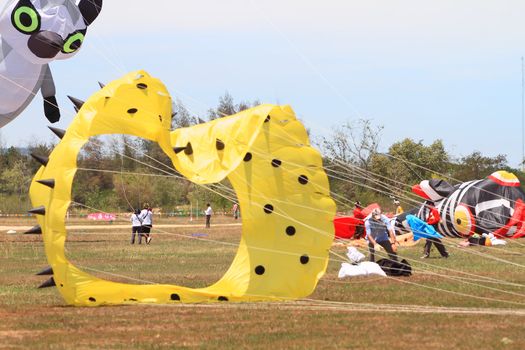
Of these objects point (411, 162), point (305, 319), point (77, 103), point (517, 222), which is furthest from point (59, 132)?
point (411, 162)

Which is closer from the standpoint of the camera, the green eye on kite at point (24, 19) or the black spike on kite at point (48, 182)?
the black spike on kite at point (48, 182)

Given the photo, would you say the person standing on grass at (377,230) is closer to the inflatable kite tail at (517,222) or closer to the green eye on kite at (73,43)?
the green eye on kite at (73,43)

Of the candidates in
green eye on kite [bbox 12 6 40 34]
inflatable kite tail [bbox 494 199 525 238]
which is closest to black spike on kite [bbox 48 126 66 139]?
green eye on kite [bbox 12 6 40 34]

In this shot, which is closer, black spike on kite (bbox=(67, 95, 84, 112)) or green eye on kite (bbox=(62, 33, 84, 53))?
black spike on kite (bbox=(67, 95, 84, 112))

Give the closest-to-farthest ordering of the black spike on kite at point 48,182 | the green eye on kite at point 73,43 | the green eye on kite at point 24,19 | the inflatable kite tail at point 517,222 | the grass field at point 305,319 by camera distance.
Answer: the grass field at point 305,319 → the black spike on kite at point 48,182 → the green eye on kite at point 24,19 → the green eye on kite at point 73,43 → the inflatable kite tail at point 517,222

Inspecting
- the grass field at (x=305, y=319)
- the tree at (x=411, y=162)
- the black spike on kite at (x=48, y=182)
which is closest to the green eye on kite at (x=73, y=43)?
the grass field at (x=305, y=319)

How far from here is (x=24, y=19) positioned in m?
18.3

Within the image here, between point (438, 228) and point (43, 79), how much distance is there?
43.6 ft

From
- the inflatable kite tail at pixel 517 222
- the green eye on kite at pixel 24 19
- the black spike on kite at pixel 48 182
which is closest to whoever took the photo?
the black spike on kite at pixel 48 182

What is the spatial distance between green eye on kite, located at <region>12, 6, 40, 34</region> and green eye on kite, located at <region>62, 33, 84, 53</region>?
0.71 meters

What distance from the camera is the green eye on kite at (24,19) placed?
59.9 ft

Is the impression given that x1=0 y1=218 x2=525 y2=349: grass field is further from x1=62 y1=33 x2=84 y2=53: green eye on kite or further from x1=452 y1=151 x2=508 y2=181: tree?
x1=452 y1=151 x2=508 y2=181: tree

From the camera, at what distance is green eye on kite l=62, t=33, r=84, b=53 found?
18844mm

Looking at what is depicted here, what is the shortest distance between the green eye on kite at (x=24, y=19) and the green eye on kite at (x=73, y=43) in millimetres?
711
